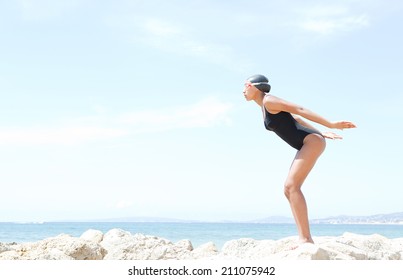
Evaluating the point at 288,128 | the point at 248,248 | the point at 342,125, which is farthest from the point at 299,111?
the point at 248,248

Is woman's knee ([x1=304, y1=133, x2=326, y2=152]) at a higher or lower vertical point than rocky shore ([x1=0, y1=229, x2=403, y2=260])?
higher

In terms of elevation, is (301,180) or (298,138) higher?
(298,138)

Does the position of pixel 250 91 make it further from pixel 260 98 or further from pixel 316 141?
pixel 316 141

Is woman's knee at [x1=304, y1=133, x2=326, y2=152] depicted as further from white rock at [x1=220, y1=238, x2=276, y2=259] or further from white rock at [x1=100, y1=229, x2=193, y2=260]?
white rock at [x1=100, y1=229, x2=193, y2=260]

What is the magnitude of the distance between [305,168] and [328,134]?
26.8 inches

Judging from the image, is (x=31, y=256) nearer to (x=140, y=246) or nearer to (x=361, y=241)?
(x=140, y=246)

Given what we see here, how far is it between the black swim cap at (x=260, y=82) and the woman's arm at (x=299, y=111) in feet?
1.03

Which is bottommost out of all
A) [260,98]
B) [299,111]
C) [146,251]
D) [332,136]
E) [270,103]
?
[146,251]

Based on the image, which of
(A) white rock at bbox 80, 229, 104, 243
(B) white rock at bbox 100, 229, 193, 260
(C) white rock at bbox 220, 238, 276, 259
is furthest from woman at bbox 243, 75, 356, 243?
(A) white rock at bbox 80, 229, 104, 243

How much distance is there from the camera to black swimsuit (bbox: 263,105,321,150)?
7234 mm

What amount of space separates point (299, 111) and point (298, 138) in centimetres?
34

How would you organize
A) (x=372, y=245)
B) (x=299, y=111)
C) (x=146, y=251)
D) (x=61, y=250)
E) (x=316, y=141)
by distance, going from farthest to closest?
1. (x=61, y=250)
2. (x=146, y=251)
3. (x=372, y=245)
4. (x=316, y=141)
5. (x=299, y=111)

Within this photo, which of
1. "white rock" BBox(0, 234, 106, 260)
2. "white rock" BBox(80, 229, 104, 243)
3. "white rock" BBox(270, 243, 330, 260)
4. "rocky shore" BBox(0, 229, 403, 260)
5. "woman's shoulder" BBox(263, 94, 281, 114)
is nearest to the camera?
"white rock" BBox(270, 243, 330, 260)

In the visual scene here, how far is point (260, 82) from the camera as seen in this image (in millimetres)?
7492
